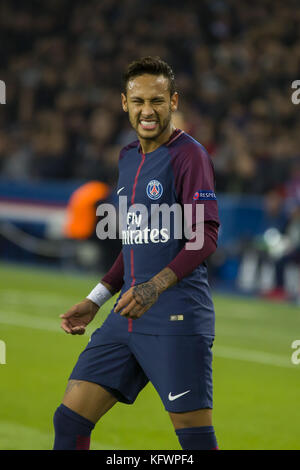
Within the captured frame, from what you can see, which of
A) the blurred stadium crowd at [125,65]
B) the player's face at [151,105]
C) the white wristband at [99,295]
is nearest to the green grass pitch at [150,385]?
the white wristband at [99,295]

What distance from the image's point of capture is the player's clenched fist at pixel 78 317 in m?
4.08

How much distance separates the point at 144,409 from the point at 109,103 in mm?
11385

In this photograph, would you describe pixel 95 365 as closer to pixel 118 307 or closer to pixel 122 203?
pixel 118 307

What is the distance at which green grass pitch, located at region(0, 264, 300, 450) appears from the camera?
584 centimetres

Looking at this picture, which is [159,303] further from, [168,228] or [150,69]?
[150,69]

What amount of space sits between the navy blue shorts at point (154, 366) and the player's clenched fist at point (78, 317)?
94 mm

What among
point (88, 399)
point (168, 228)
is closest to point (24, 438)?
point (88, 399)

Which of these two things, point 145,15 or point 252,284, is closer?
point 252,284

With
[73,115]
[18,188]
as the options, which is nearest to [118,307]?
[18,188]

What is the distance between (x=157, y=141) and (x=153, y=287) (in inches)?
27.8

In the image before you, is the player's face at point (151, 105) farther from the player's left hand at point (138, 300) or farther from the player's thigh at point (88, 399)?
the player's thigh at point (88, 399)

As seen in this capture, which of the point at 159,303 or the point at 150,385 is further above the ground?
the point at 150,385

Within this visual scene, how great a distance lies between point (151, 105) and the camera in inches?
151

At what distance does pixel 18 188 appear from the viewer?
16.6 m
